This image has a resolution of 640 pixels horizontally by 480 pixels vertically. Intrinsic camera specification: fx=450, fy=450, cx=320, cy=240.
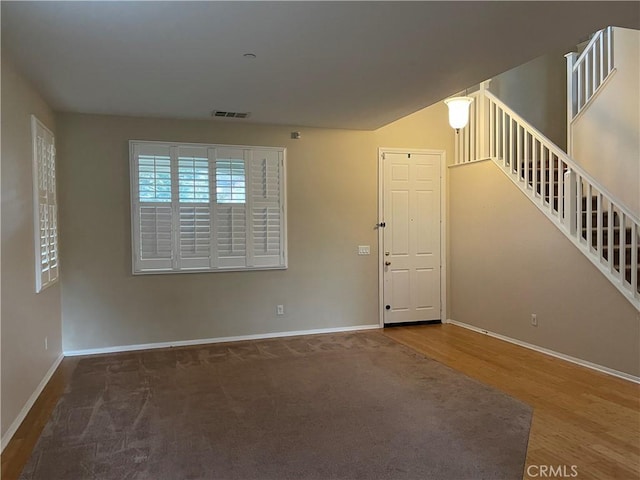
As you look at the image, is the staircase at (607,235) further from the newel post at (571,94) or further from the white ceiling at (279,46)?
the white ceiling at (279,46)

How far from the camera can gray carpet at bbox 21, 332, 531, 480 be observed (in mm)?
2564

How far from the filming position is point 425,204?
6.12m

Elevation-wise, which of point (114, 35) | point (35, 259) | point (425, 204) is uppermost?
point (114, 35)

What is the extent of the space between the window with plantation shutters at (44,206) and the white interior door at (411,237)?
3.77 m

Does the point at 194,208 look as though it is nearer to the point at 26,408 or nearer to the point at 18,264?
the point at 18,264

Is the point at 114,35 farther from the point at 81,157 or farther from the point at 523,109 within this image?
the point at 523,109

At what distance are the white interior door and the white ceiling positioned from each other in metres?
1.68

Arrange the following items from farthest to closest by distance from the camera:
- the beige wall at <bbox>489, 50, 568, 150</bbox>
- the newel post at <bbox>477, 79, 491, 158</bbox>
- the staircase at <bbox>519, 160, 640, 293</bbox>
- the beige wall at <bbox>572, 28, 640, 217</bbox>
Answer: the beige wall at <bbox>489, 50, 568, 150</bbox> < the newel post at <bbox>477, 79, 491, 158</bbox> < the beige wall at <bbox>572, 28, 640, 217</bbox> < the staircase at <bbox>519, 160, 640, 293</bbox>

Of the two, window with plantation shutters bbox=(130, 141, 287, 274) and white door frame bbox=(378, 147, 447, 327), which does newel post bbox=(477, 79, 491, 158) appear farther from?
window with plantation shutters bbox=(130, 141, 287, 274)

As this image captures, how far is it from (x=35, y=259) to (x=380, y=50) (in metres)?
3.19

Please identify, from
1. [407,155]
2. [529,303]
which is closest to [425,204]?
[407,155]

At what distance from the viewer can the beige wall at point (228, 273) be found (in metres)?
4.84

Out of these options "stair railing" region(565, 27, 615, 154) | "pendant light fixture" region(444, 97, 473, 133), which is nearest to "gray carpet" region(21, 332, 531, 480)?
"pendant light fixture" region(444, 97, 473, 133)

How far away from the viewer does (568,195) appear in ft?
14.7
